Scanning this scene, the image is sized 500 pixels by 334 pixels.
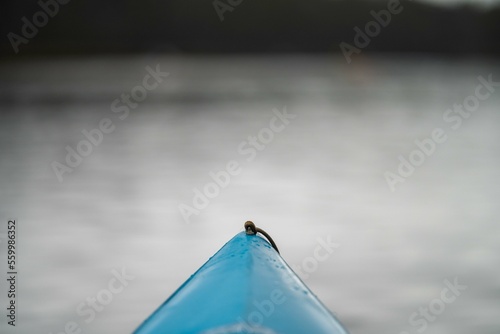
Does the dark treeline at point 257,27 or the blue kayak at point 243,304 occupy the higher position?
the dark treeline at point 257,27

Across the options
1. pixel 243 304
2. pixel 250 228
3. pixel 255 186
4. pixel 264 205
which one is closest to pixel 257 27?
pixel 255 186

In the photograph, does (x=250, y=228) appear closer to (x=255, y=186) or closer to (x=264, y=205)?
(x=264, y=205)

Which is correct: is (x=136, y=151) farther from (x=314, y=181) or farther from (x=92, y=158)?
(x=314, y=181)

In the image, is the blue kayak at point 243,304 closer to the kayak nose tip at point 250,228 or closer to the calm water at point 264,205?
the kayak nose tip at point 250,228

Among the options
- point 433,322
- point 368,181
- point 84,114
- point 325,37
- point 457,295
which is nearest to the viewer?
point 433,322

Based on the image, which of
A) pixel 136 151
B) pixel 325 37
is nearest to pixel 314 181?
pixel 136 151

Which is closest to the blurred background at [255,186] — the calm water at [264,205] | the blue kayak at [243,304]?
the calm water at [264,205]
